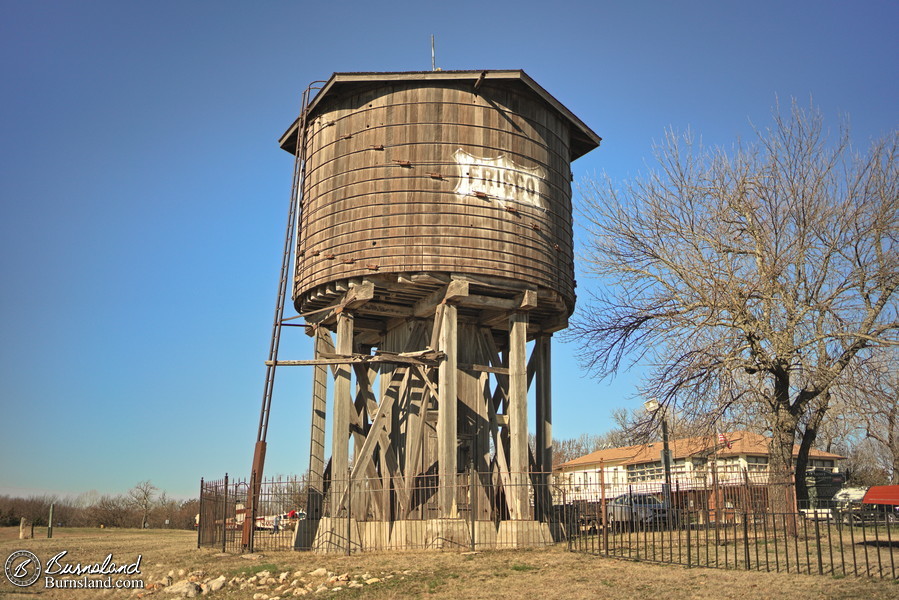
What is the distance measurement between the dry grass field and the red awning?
11.3 ft

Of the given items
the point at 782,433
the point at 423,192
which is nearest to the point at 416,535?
the point at 423,192

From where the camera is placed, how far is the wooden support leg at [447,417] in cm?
1784

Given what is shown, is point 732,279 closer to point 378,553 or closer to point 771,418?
point 771,418

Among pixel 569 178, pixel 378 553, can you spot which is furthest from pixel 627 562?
pixel 569 178

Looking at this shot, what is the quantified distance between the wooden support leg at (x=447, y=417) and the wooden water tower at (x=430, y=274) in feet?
0.10

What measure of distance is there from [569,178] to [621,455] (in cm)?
4237

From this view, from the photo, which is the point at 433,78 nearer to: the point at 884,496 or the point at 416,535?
the point at 416,535

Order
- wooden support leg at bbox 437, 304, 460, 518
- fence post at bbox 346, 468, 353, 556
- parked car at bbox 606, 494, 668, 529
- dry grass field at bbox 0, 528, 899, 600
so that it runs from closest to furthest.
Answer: dry grass field at bbox 0, 528, 899, 600 → parked car at bbox 606, 494, 668, 529 → fence post at bbox 346, 468, 353, 556 → wooden support leg at bbox 437, 304, 460, 518

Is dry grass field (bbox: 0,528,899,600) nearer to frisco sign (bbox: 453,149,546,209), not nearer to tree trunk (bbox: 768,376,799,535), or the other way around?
tree trunk (bbox: 768,376,799,535)

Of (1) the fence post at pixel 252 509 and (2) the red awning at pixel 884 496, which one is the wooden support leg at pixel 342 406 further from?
(2) the red awning at pixel 884 496

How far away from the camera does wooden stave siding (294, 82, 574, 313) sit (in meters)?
18.9

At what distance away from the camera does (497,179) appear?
1945 cm

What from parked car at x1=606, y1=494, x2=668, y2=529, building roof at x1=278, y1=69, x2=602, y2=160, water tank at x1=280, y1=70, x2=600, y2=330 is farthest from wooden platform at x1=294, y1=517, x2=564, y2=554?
building roof at x1=278, y1=69, x2=602, y2=160

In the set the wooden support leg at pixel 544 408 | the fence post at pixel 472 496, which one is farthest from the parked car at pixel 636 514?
the fence post at pixel 472 496
